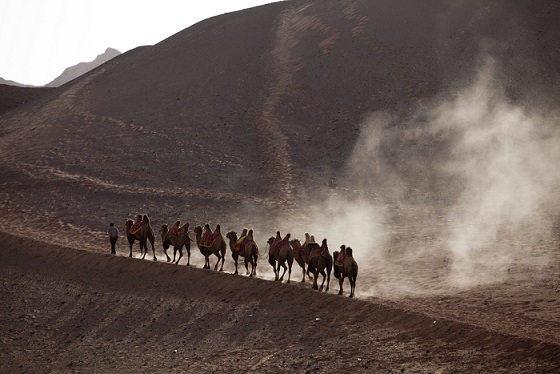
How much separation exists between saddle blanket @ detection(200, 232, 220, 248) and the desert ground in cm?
125

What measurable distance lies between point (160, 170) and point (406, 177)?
17061 mm

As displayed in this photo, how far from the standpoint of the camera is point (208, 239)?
82.3ft

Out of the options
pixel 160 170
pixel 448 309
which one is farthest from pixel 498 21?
pixel 448 309

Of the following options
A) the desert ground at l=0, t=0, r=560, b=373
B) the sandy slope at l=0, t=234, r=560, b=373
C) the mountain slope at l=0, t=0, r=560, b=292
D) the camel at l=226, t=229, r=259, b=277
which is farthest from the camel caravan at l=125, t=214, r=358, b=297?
the mountain slope at l=0, t=0, r=560, b=292

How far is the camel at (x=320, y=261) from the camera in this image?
71.4 ft

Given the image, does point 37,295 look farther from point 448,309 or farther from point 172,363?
point 448,309

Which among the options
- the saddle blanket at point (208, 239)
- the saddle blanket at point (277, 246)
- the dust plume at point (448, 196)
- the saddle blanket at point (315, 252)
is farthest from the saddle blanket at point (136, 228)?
the dust plume at point (448, 196)

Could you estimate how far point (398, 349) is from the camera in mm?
16109

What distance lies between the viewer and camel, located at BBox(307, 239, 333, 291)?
71.4 ft

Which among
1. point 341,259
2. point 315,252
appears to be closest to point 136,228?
point 315,252

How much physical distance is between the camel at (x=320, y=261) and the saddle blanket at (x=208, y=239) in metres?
4.10

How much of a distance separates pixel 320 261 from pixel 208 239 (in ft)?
16.8

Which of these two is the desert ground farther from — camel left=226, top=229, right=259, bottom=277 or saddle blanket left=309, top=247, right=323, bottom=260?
camel left=226, top=229, right=259, bottom=277

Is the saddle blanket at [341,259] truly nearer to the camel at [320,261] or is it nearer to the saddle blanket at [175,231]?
the camel at [320,261]
